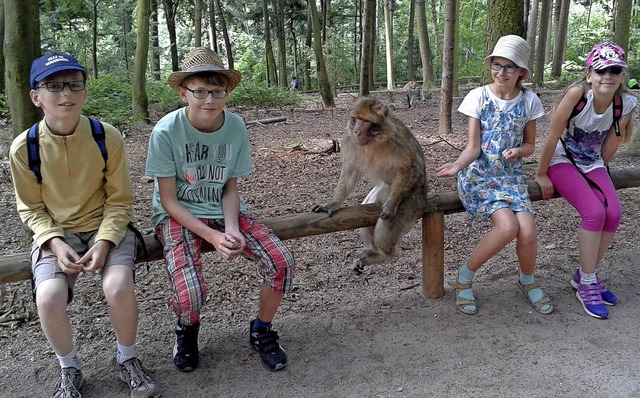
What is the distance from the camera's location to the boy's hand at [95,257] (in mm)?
2463

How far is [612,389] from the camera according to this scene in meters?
2.73

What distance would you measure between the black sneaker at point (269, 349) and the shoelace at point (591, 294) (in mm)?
2110

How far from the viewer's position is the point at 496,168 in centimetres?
343

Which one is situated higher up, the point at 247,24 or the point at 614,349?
the point at 247,24

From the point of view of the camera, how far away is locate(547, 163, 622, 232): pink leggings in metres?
3.39

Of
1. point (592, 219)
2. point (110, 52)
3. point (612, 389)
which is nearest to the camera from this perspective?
point (612, 389)

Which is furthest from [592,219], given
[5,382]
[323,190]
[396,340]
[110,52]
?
[110,52]

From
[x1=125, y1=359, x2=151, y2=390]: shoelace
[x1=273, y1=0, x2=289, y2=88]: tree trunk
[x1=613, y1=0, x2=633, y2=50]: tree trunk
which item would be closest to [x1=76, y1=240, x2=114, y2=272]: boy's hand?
[x1=125, y1=359, x2=151, y2=390]: shoelace

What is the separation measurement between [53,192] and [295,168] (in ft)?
15.5

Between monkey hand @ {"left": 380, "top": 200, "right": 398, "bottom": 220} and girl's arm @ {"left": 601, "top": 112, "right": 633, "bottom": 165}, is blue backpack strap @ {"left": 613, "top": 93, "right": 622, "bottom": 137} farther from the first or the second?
monkey hand @ {"left": 380, "top": 200, "right": 398, "bottom": 220}

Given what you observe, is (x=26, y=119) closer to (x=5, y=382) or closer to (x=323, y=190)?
(x=5, y=382)

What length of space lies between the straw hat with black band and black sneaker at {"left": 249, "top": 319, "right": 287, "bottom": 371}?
1.43 metres

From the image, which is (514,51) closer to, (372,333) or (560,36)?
(372,333)

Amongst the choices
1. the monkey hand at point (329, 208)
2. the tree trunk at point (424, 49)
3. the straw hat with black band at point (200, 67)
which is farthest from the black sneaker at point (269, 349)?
the tree trunk at point (424, 49)
